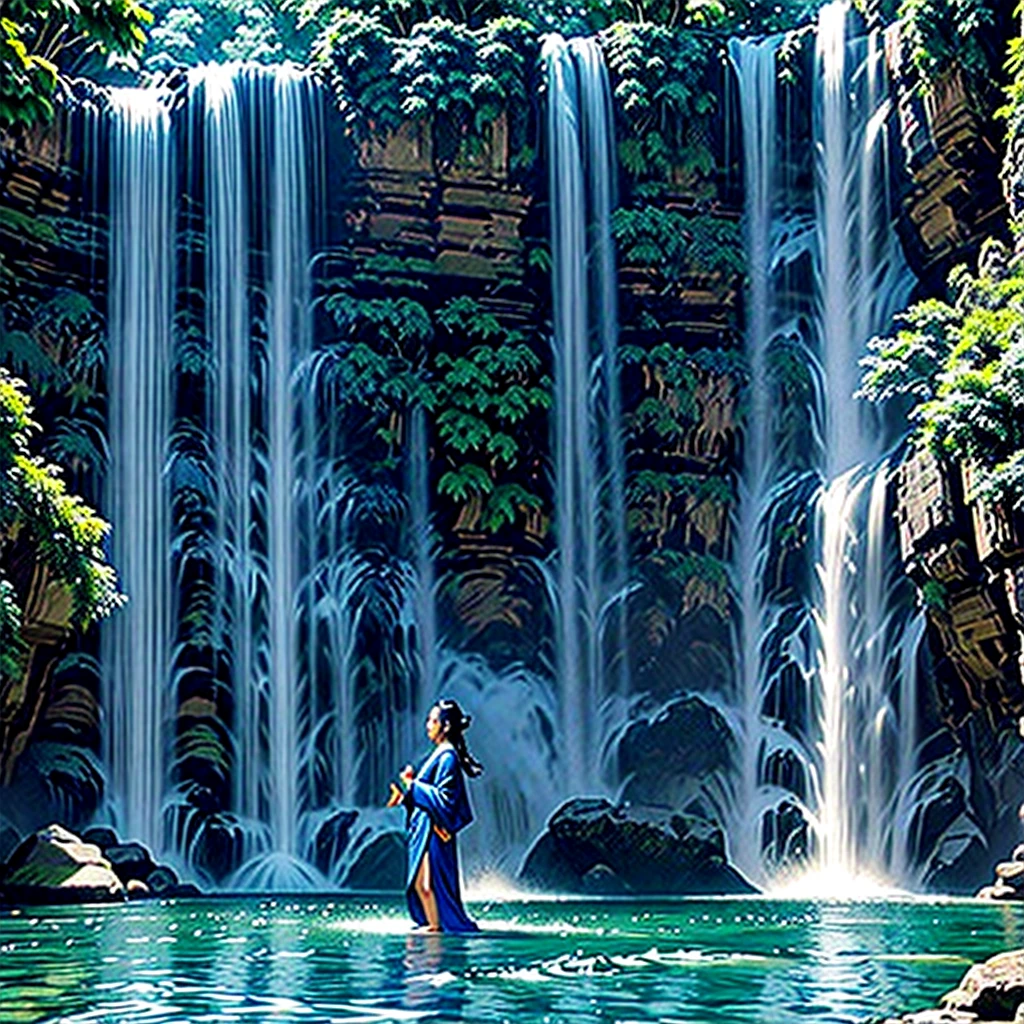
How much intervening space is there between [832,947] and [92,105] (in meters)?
20.9

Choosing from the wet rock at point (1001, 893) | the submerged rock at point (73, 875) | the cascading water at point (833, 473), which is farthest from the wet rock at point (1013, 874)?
the submerged rock at point (73, 875)

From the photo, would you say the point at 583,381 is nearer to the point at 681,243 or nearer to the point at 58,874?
the point at 681,243

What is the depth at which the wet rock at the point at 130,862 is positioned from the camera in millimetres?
24281

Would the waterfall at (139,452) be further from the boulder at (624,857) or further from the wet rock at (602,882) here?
the wet rock at (602,882)

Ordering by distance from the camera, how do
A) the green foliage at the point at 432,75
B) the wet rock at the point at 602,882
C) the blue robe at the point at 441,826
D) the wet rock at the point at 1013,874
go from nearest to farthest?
the blue robe at the point at 441,826, the wet rock at the point at 1013,874, the wet rock at the point at 602,882, the green foliage at the point at 432,75

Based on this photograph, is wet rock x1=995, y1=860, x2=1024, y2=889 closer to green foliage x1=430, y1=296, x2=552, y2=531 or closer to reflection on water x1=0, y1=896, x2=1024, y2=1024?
reflection on water x1=0, y1=896, x2=1024, y2=1024

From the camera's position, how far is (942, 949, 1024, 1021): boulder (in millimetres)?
7891

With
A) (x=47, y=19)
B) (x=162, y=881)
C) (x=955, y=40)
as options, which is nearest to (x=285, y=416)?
(x=162, y=881)

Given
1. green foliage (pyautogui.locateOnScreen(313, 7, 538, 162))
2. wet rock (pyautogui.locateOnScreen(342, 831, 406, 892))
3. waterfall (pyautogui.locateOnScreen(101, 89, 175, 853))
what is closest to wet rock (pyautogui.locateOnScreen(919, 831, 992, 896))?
wet rock (pyautogui.locateOnScreen(342, 831, 406, 892))

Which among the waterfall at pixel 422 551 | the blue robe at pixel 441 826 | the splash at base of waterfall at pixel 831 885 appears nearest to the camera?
the blue robe at pixel 441 826

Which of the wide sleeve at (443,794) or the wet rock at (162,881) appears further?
the wet rock at (162,881)

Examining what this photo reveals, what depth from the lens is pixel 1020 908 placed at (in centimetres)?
1978

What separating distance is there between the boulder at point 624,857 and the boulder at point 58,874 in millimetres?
5514

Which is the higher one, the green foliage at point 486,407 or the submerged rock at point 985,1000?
the green foliage at point 486,407
